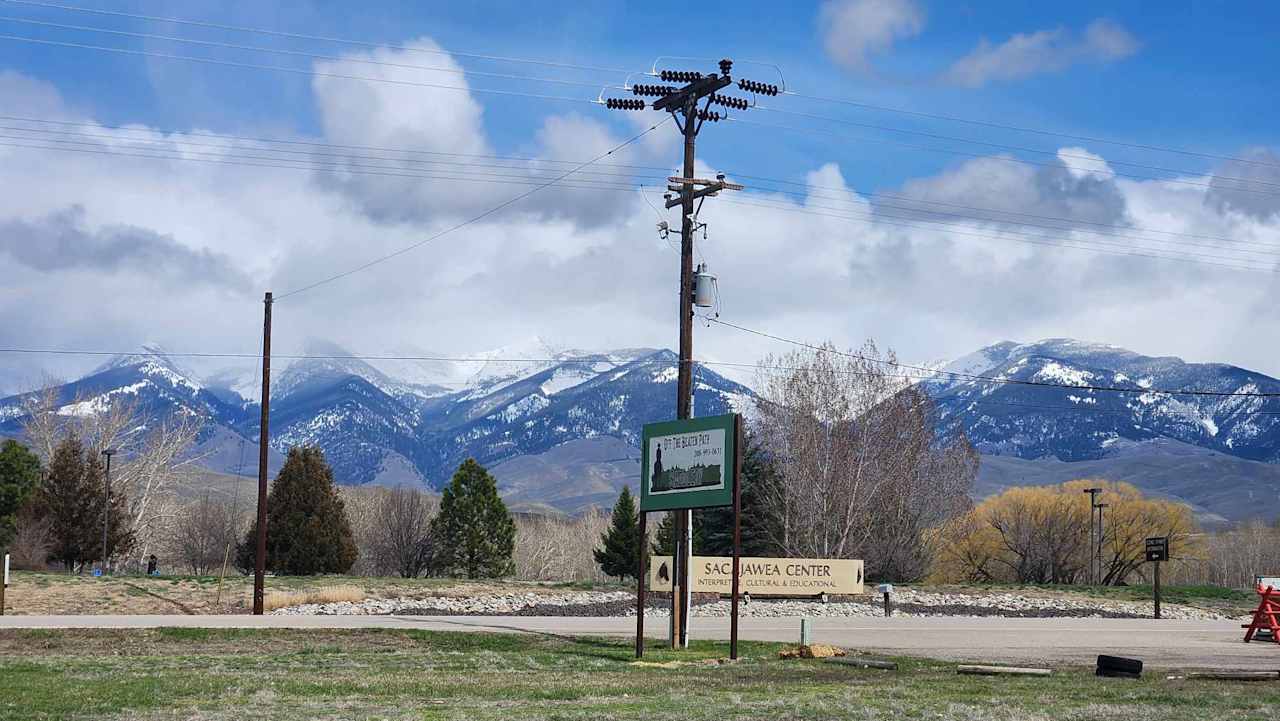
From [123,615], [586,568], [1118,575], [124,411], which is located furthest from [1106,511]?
[123,615]

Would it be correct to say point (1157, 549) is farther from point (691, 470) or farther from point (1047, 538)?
point (1047, 538)

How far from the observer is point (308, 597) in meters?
38.0

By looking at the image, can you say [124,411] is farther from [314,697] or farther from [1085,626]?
[314,697]

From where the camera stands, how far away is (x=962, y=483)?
74.6 meters

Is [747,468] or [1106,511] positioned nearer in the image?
[747,468]

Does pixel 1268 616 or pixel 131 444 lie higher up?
pixel 131 444

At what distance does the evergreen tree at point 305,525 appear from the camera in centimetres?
7581

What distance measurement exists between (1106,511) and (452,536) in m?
47.8

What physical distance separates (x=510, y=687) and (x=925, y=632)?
1581cm

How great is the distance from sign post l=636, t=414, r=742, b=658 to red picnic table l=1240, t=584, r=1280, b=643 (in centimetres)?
1389

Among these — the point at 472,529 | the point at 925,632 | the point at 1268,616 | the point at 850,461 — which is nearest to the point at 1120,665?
Result: the point at 925,632

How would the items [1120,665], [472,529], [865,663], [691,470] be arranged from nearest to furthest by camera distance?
[1120,665], [865,663], [691,470], [472,529]

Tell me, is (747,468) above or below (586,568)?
above

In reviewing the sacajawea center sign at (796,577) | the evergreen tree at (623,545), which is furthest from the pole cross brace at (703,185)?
the evergreen tree at (623,545)
